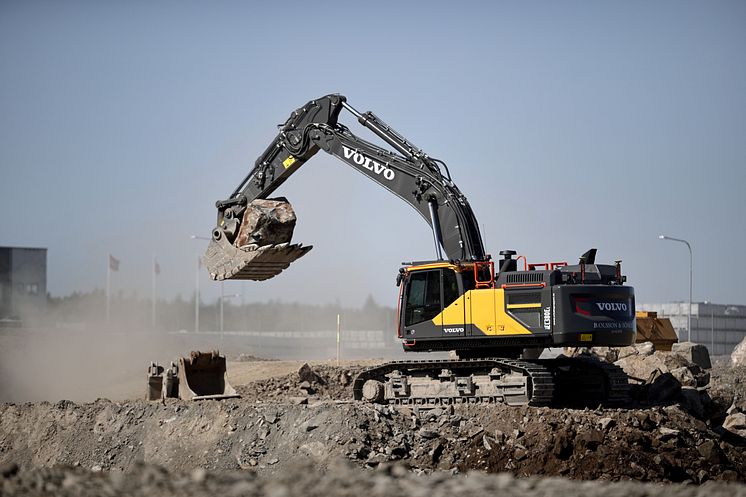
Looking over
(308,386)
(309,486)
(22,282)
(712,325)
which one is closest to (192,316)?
(22,282)

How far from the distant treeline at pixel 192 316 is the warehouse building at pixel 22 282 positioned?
991mm

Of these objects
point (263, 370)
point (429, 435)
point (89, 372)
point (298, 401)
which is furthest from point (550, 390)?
point (89, 372)

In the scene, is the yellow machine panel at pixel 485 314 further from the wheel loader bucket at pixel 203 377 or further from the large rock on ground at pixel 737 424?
the wheel loader bucket at pixel 203 377

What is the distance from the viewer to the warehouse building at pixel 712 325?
180 ft

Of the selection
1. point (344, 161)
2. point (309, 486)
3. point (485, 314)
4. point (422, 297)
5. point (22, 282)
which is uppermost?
point (344, 161)

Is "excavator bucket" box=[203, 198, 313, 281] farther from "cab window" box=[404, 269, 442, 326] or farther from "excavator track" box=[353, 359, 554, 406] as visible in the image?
"excavator track" box=[353, 359, 554, 406]

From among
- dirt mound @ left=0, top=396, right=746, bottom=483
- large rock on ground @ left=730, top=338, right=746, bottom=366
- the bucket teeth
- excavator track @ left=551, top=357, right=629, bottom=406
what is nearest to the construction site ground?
dirt mound @ left=0, top=396, right=746, bottom=483

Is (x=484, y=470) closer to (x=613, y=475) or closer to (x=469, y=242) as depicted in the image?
(x=613, y=475)

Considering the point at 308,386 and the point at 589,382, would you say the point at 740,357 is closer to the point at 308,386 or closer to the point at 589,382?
the point at 308,386

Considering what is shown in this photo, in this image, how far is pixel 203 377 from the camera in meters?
21.8

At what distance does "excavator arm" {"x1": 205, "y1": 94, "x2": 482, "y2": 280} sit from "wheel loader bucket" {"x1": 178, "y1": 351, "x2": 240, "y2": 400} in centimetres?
323

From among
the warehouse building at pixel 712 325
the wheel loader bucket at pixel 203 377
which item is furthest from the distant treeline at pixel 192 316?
the wheel loader bucket at pixel 203 377

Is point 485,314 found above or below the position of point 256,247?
below

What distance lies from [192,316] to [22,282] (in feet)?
102
